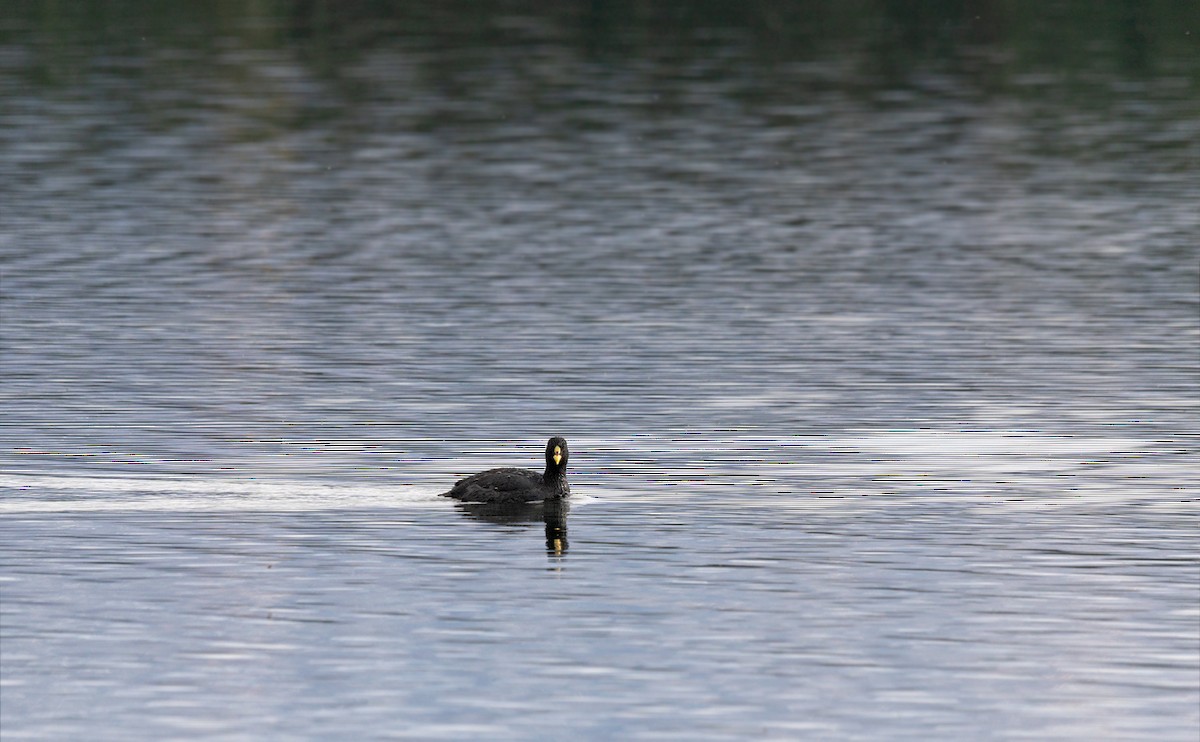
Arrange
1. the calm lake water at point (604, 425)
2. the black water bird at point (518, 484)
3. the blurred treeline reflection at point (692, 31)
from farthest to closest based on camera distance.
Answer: the blurred treeline reflection at point (692, 31) → the black water bird at point (518, 484) → the calm lake water at point (604, 425)

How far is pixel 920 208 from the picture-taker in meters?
64.2

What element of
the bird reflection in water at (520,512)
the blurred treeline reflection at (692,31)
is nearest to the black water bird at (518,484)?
the bird reflection in water at (520,512)

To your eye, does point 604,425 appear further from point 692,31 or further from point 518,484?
point 692,31

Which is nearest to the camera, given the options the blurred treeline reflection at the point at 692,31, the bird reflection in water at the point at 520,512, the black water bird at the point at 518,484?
the bird reflection in water at the point at 520,512

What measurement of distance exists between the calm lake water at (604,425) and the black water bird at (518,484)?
8.5 inches

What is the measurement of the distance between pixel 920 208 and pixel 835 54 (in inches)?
2051

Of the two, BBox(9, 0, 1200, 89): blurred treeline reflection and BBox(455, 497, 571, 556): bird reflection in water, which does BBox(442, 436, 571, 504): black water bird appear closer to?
BBox(455, 497, 571, 556): bird reflection in water

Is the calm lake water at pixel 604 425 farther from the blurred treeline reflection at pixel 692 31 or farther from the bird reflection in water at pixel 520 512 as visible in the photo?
the blurred treeline reflection at pixel 692 31

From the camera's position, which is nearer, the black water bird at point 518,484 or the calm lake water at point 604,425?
the calm lake water at point 604,425

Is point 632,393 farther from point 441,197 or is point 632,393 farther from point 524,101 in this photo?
point 524,101

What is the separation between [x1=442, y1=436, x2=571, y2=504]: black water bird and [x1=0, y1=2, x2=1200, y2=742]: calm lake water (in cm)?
21

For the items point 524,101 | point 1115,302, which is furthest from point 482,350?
point 524,101

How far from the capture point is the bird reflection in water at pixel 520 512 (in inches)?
1167

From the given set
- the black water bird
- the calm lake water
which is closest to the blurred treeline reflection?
the calm lake water
